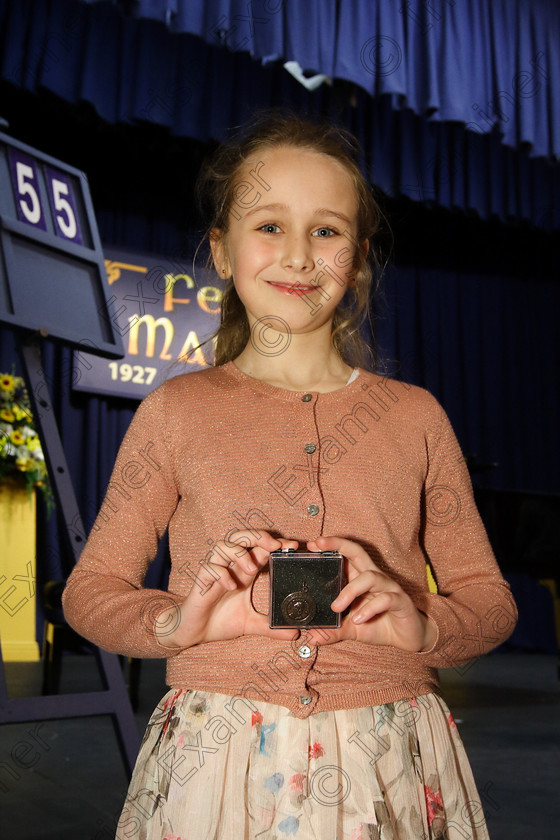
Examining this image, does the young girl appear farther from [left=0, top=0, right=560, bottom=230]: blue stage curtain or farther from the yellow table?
the yellow table

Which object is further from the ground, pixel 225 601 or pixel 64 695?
pixel 225 601

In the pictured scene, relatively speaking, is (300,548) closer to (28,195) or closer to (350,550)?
(350,550)

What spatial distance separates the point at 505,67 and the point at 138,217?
2.95 m

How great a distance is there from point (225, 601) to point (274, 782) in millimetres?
186

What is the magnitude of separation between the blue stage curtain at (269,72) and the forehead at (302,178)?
9.38ft

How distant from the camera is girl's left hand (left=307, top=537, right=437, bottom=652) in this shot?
79 cm

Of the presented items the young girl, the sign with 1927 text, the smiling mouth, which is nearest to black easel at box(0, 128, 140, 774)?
the young girl

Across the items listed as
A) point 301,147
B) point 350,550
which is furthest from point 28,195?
point 350,550

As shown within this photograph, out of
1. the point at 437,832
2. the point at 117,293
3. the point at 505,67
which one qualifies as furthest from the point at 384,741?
the point at 117,293

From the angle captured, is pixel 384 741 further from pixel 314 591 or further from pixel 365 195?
pixel 365 195

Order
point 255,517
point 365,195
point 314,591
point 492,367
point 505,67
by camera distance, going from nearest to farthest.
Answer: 1. point 314,591
2. point 255,517
3. point 365,195
4. point 505,67
5. point 492,367

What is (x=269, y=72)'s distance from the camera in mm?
5727

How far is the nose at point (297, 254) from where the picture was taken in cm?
102

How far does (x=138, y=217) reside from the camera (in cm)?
630
